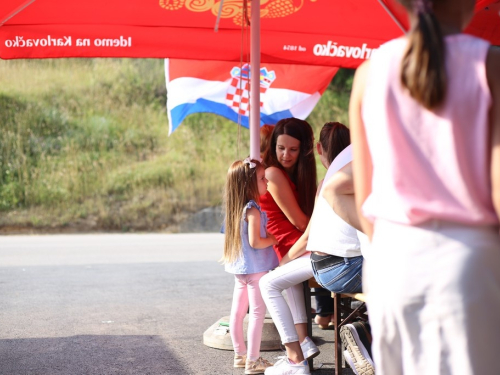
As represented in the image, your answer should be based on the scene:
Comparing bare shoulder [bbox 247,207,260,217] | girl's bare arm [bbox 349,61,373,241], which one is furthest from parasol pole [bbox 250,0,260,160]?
girl's bare arm [bbox 349,61,373,241]

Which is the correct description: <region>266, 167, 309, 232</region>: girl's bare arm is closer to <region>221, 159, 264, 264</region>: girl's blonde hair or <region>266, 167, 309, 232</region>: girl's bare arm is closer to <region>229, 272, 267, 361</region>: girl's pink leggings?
<region>221, 159, 264, 264</region>: girl's blonde hair

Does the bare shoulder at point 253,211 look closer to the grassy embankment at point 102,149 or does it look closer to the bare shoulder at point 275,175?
the bare shoulder at point 275,175

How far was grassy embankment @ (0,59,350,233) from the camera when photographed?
1920 centimetres

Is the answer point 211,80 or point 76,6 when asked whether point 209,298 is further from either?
point 76,6

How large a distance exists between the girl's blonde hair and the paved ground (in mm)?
811

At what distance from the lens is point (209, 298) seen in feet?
24.5

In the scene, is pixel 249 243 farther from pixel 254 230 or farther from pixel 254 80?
pixel 254 80

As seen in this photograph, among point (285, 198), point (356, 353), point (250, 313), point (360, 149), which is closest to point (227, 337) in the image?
point (250, 313)

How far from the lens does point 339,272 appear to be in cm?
401

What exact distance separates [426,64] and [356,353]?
2537 millimetres

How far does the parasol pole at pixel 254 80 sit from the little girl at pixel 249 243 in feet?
1.55

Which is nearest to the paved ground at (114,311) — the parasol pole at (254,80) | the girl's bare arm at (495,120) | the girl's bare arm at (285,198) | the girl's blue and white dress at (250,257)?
the girl's blue and white dress at (250,257)

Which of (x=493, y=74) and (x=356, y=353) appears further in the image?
(x=356, y=353)

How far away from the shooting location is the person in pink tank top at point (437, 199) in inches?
66.7
